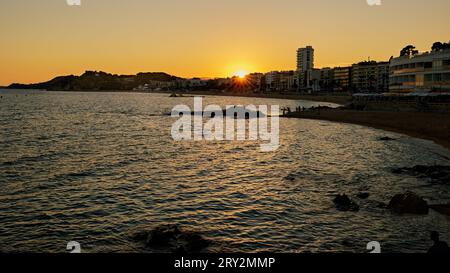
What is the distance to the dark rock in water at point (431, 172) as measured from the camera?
27.1m

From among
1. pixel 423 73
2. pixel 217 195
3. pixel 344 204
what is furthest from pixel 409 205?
pixel 423 73

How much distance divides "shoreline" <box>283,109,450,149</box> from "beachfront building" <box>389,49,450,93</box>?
24.1 m

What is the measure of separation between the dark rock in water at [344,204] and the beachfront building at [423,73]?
269 feet

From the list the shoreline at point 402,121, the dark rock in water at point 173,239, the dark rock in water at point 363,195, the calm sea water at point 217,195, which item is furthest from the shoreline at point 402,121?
the dark rock in water at point 173,239

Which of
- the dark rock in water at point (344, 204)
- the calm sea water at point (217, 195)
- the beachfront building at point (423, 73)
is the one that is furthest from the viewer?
the beachfront building at point (423, 73)

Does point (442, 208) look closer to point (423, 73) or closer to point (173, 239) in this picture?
point (173, 239)

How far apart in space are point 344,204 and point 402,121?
4878 cm

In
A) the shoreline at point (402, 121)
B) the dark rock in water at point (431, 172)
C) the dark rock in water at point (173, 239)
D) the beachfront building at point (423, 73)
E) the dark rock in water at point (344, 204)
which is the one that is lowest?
the dark rock in water at point (173, 239)

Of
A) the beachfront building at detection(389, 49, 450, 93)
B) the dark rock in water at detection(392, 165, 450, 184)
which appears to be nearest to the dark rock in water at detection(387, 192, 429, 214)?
the dark rock in water at detection(392, 165, 450, 184)

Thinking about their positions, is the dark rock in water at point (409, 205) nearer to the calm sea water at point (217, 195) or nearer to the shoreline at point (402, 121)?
the calm sea water at point (217, 195)

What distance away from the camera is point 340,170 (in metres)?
32.9

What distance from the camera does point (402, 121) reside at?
64312mm
